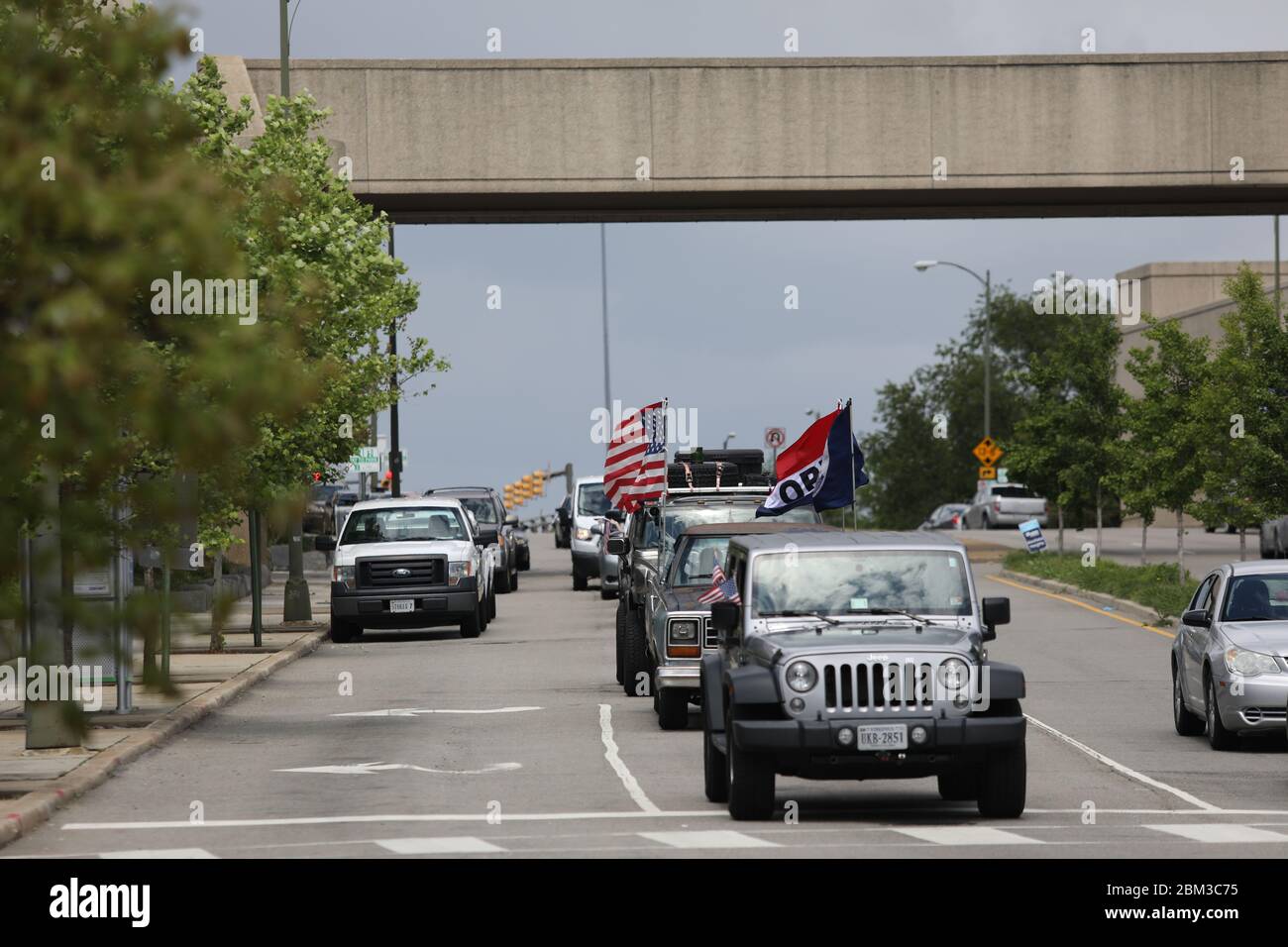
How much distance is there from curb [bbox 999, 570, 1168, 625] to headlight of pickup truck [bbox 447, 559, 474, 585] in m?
10.3

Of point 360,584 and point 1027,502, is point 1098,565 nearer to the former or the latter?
point 360,584

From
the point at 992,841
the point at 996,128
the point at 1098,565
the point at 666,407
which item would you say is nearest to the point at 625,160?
the point at 996,128

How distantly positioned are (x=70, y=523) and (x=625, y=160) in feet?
121

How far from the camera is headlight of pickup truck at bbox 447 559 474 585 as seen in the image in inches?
1291

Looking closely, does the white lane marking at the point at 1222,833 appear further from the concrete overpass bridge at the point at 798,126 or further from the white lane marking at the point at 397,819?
the concrete overpass bridge at the point at 798,126

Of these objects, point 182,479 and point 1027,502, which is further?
point 1027,502

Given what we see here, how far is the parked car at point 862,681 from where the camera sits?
42.7 feet

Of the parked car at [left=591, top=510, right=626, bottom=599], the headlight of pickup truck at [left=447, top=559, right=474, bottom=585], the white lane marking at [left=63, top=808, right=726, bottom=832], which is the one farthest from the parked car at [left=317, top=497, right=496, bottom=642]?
the white lane marking at [left=63, top=808, right=726, bottom=832]

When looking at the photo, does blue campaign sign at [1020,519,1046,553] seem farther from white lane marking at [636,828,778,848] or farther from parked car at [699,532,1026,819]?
white lane marking at [636,828,778,848]

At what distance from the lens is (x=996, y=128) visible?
43562 mm

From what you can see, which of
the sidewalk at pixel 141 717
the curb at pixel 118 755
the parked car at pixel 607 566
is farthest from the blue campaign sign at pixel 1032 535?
the curb at pixel 118 755

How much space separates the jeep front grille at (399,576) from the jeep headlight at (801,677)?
1998 cm

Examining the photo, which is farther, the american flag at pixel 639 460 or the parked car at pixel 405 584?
the parked car at pixel 405 584

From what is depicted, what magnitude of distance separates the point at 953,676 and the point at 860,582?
142 centimetres
